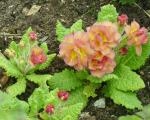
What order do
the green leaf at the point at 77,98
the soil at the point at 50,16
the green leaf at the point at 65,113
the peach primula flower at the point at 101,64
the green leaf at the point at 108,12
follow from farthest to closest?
the soil at the point at 50,16, the green leaf at the point at 108,12, the green leaf at the point at 77,98, the peach primula flower at the point at 101,64, the green leaf at the point at 65,113

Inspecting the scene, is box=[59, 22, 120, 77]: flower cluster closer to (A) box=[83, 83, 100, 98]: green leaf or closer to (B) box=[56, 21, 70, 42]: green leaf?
(A) box=[83, 83, 100, 98]: green leaf

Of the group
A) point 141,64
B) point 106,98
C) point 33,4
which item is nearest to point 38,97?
point 106,98

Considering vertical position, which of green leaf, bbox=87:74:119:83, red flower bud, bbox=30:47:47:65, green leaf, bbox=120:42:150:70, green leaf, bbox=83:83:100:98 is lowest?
green leaf, bbox=83:83:100:98

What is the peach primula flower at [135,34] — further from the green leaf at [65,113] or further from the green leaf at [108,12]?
the green leaf at [65,113]

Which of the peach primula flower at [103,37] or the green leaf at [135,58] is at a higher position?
the peach primula flower at [103,37]

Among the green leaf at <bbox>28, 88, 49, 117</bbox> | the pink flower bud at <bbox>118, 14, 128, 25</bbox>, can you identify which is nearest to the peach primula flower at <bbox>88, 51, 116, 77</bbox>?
the pink flower bud at <bbox>118, 14, 128, 25</bbox>

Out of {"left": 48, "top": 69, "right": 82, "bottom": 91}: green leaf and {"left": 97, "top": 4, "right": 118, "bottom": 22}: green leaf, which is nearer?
{"left": 48, "top": 69, "right": 82, "bottom": 91}: green leaf

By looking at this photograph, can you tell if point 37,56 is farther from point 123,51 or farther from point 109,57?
point 123,51

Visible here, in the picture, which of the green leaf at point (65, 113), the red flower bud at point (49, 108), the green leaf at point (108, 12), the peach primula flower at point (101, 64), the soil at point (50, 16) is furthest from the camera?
the soil at point (50, 16)

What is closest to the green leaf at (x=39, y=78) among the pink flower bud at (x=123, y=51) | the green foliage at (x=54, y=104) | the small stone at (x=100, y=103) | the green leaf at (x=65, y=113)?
the green foliage at (x=54, y=104)
